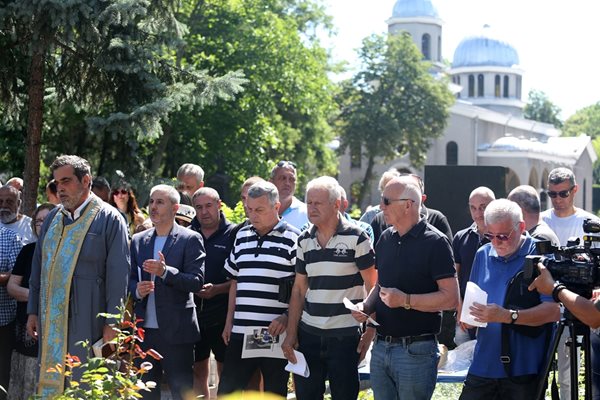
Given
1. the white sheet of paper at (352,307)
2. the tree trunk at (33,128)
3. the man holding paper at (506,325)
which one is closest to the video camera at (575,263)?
the man holding paper at (506,325)

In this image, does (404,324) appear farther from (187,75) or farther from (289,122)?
(289,122)

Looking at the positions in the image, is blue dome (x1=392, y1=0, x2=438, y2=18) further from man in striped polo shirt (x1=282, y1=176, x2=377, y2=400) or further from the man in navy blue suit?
man in striped polo shirt (x1=282, y1=176, x2=377, y2=400)

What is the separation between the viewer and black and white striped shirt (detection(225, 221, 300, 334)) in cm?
716

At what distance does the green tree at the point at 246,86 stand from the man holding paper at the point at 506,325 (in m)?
26.4

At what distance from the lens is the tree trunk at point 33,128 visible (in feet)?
41.5

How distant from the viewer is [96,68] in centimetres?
1263

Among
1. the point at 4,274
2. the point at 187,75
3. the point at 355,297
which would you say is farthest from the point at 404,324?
the point at 187,75

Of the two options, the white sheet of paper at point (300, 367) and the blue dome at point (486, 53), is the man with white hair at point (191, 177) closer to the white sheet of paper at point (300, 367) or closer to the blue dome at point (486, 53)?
the white sheet of paper at point (300, 367)

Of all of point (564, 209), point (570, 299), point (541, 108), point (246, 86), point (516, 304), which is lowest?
point (516, 304)

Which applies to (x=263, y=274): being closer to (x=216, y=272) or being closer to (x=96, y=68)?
(x=216, y=272)

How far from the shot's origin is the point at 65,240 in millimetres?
6809

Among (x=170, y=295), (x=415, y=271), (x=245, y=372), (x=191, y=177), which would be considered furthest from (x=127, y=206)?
(x=415, y=271)

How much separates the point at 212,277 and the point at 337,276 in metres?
1.72

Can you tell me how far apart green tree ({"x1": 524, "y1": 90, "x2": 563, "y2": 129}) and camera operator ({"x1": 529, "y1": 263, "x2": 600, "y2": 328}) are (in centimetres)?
11783
